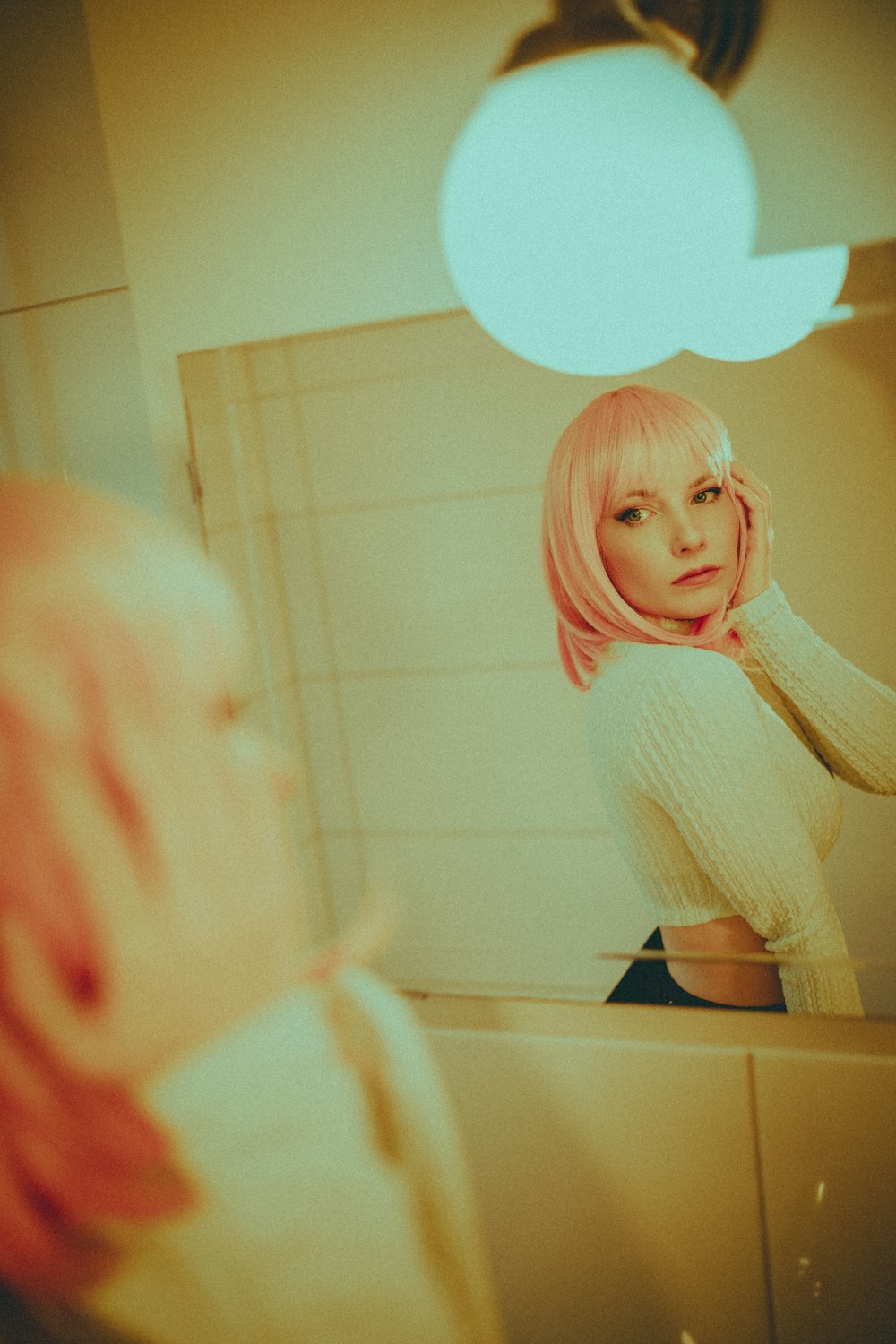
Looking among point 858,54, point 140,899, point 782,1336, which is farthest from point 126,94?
point 782,1336

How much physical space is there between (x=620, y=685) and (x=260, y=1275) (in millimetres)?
609

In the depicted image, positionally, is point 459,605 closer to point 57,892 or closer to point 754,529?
point 754,529

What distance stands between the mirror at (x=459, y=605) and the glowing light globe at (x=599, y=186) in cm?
21

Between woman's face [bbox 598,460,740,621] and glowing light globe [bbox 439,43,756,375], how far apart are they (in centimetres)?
19

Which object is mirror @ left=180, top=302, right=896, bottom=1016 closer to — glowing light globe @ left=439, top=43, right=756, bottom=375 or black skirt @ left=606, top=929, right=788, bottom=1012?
black skirt @ left=606, top=929, right=788, bottom=1012

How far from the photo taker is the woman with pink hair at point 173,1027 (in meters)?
0.52

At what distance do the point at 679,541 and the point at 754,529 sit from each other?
0.26ft

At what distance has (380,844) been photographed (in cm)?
117

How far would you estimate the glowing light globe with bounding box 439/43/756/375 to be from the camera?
0.72 meters

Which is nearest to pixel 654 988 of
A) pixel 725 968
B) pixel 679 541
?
pixel 725 968

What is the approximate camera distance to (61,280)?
1.35 metres

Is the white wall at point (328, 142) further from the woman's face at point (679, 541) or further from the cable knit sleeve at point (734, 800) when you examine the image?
the cable knit sleeve at point (734, 800)

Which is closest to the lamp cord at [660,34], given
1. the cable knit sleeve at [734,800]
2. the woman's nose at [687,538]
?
the woman's nose at [687,538]

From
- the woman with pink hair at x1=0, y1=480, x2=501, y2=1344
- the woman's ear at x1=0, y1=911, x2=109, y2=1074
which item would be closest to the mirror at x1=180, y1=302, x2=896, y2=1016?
the woman with pink hair at x1=0, y1=480, x2=501, y2=1344
